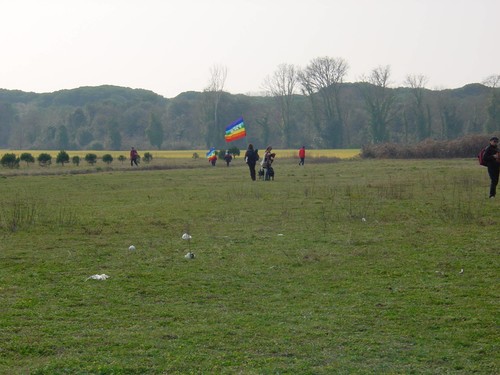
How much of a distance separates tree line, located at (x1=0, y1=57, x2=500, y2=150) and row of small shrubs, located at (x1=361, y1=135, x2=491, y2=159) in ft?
139

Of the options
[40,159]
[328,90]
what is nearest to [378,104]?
[328,90]

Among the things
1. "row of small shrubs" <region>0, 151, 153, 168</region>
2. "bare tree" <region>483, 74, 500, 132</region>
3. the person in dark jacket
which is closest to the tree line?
"bare tree" <region>483, 74, 500, 132</region>

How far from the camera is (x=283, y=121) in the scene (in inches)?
4705

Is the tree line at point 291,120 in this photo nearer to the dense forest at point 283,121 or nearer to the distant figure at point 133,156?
the dense forest at point 283,121

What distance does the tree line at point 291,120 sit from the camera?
4285 inches

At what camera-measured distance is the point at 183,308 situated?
866cm

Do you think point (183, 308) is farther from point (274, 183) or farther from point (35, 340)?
point (274, 183)

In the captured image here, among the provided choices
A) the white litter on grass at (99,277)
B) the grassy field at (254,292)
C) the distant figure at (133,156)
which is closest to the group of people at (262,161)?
the grassy field at (254,292)


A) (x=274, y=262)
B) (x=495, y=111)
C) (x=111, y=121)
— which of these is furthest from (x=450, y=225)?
(x=111, y=121)

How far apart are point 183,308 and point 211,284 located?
1399 mm

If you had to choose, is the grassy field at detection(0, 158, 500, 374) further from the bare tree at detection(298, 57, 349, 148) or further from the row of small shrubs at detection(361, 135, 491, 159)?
the bare tree at detection(298, 57, 349, 148)

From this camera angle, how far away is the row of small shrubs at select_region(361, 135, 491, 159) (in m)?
57.8

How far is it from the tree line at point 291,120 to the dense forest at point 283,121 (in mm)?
167

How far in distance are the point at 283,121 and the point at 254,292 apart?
11089cm
